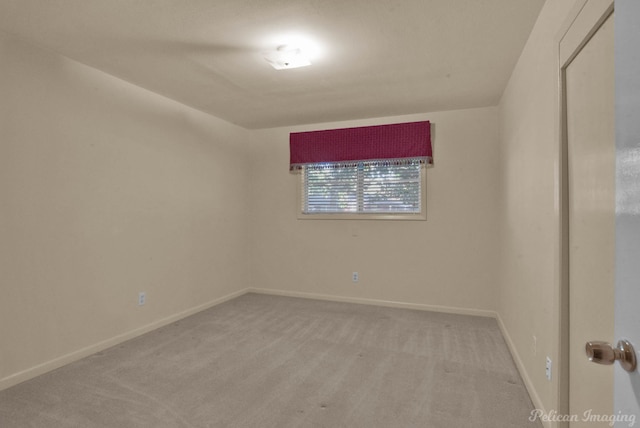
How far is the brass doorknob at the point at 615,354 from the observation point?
0.62 meters

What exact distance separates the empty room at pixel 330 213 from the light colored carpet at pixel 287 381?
2 cm

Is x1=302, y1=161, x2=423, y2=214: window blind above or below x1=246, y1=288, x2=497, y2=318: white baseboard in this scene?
above

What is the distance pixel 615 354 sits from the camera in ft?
2.16

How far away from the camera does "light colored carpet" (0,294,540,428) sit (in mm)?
1953

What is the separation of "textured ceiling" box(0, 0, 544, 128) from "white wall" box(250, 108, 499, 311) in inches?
28.0

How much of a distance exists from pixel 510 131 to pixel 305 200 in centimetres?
265

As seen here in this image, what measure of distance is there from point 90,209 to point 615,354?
337 centimetres

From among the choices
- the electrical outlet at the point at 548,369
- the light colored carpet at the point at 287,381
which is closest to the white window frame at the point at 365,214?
the light colored carpet at the point at 287,381

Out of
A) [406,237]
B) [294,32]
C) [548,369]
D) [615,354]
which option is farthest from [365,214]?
[615,354]

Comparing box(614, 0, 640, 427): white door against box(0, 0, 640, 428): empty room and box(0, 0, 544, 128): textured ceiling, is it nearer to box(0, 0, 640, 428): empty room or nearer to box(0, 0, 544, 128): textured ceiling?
box(0, 0, 640, 428): empty room

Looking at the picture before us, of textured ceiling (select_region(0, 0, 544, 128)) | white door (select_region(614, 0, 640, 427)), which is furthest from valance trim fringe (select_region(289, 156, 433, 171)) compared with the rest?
white door (select_region(614, 0, 640, 427))

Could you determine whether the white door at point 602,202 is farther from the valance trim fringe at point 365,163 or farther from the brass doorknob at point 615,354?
the valance trim fringe at point 365,163

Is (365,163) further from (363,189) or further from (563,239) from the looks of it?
(563,239)

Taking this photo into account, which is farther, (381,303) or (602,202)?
(381,303)
